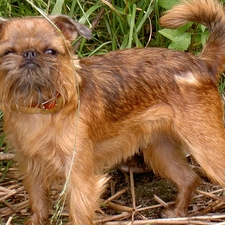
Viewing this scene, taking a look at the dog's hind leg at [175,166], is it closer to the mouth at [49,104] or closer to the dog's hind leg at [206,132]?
the dog's hind leg at [206,132]

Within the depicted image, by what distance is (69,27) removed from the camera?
12.5 ft

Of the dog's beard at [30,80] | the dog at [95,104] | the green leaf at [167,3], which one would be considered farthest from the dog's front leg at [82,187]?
the green leaf at [167,3]

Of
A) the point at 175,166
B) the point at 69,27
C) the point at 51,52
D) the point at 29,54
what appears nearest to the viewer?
the point at 29,54

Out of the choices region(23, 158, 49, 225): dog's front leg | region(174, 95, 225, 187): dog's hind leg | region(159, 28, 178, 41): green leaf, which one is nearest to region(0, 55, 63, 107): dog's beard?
region(23, 158, 49, 225): dog's front leg

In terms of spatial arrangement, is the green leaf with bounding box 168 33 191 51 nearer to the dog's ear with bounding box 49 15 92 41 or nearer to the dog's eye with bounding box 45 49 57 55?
the dog's ear with bounding box 49 15 92 41

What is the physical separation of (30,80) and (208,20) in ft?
4.32

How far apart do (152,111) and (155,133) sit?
0.87 feet

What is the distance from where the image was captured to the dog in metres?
3.54

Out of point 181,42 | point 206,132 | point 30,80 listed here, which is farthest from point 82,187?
point 181,42

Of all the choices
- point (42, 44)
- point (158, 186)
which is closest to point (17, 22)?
point (42, 44)

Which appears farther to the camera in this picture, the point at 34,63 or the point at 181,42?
the point at 181,42

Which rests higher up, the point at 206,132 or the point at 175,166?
the point at 206,132

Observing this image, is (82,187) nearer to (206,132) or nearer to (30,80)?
(30,80)

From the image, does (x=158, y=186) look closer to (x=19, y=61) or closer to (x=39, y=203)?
(x=39, y=203)
